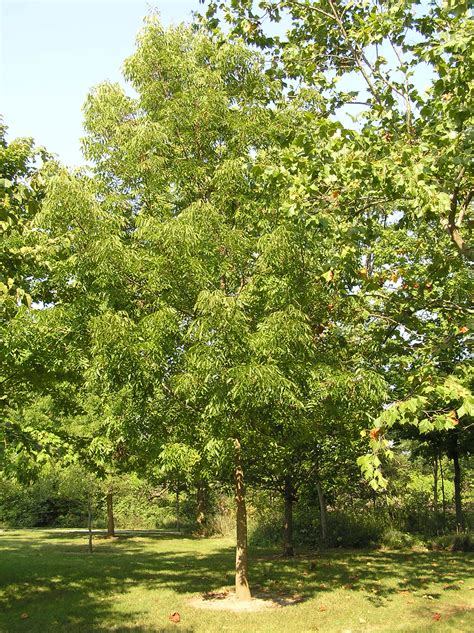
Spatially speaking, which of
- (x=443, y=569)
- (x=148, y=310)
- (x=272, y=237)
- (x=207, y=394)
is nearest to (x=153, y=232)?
(x=148, y=310)

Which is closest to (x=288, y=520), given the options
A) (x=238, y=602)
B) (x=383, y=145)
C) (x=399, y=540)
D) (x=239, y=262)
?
(x=399, y=540)

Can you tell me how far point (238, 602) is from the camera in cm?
1025

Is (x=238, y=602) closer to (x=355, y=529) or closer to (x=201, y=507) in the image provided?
(x=355, y=529)

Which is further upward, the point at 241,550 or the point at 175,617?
the point at 241,550

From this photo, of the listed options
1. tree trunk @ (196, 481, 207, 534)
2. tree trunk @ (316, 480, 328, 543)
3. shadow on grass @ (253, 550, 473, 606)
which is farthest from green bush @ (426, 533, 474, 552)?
tree trunk @ (196, 481, 207, 534)

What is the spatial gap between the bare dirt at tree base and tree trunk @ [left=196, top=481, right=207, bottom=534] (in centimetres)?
1401

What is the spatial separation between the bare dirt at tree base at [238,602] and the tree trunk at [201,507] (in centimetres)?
1401

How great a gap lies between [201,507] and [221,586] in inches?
580

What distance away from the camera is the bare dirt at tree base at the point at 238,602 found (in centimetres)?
980

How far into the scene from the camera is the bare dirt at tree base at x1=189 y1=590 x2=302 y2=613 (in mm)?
9805

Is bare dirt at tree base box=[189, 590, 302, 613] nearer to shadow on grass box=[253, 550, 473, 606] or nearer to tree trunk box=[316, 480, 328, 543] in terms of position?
shadow on grass box=[253, 550, 473, 606]

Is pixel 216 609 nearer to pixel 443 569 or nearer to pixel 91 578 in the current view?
pixel 91 578

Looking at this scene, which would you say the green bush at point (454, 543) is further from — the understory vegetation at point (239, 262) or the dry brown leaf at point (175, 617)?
the dry brown leaf at point (175, 617)

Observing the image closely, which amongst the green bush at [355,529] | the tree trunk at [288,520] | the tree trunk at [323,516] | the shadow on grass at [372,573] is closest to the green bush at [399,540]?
the green bush at [355,529]
